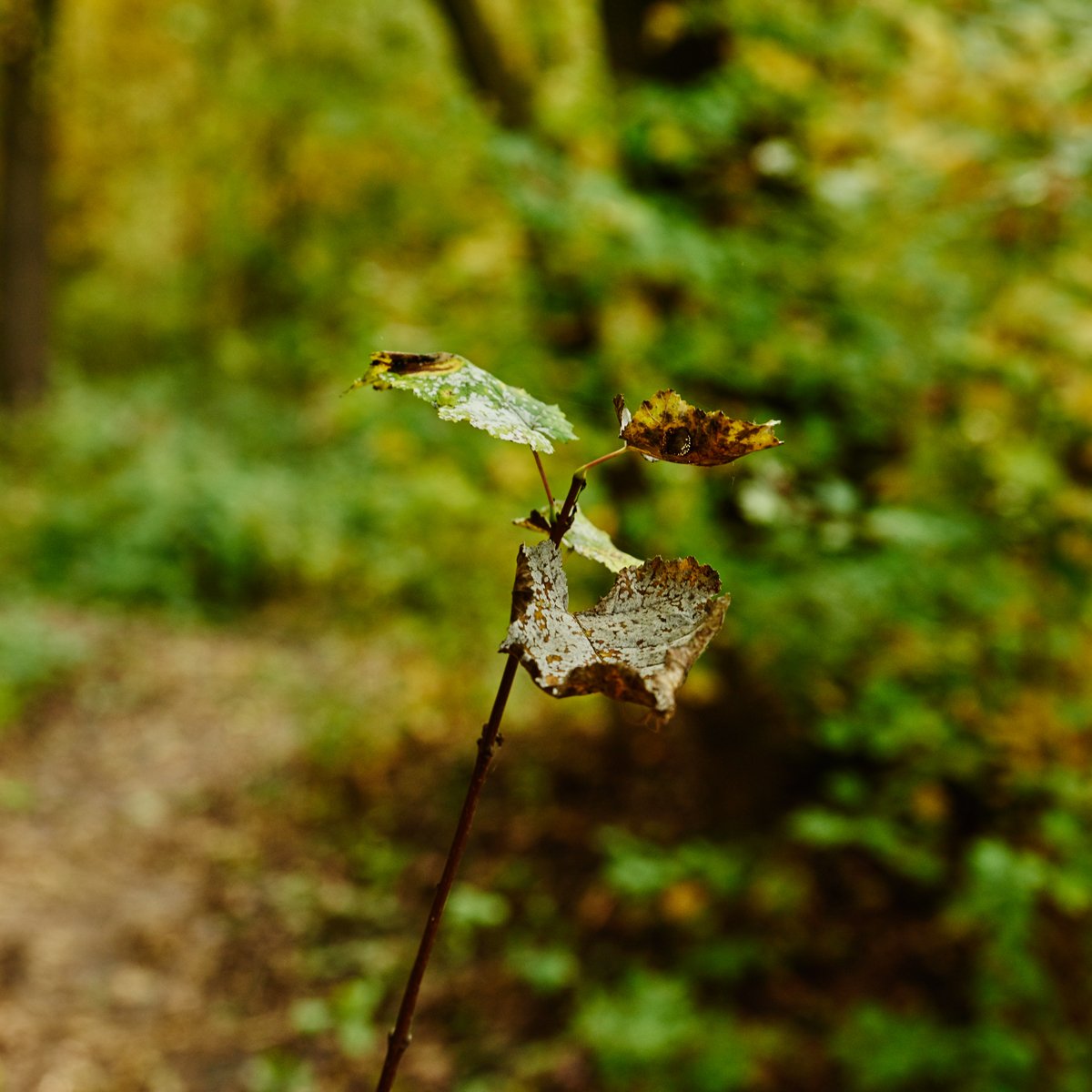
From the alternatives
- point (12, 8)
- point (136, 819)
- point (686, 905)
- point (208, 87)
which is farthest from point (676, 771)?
point (208, 87)

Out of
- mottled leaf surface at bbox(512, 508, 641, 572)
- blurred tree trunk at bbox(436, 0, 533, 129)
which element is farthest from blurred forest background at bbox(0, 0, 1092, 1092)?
mottled leaf surface at bbox(512, 508, 641, 572)

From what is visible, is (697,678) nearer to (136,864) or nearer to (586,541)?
(586,541)

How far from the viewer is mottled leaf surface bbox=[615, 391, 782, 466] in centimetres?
43

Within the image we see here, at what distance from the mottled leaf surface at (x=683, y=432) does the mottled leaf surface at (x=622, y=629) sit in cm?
5

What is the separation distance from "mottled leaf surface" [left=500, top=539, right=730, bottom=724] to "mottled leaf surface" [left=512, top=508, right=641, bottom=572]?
3 cm

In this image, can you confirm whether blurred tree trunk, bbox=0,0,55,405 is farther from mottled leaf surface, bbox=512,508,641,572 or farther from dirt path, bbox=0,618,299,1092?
mottled leaf surface, bbox=512,508,641,572

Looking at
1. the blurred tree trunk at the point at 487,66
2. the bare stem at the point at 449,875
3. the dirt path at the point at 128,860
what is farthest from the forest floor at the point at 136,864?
the blurred tree trunk at the point at 487,66

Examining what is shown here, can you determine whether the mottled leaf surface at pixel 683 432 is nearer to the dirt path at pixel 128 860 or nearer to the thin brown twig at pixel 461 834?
the thin brown twig at pixel 461 834

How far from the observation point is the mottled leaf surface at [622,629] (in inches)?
14.8

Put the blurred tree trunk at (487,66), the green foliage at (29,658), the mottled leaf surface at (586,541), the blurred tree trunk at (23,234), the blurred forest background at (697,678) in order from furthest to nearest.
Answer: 1. the blurred tree trunk at (23,234)
2. the green foliage at (29,658)
3. the blurred tree trunk at (487,66)
4. the blurred forest background at (697,678)
5. the mottled leaf surface at (586,541)

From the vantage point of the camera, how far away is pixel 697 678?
3.03 metres

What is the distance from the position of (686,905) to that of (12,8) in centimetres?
1168

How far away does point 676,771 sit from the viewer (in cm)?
402

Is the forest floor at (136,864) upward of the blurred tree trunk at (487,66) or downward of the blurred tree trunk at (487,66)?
downward
